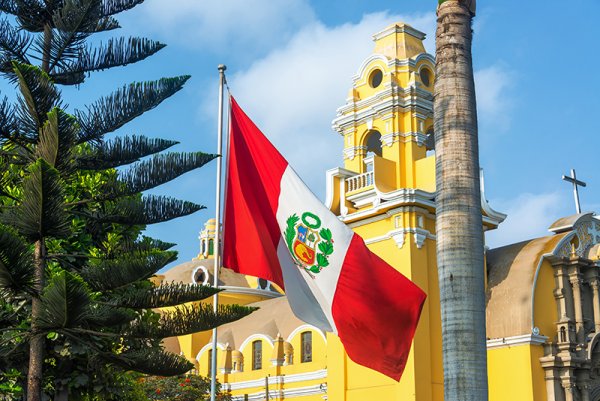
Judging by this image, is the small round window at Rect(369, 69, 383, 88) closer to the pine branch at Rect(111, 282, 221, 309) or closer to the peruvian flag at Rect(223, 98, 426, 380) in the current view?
the peruvian flag at Rect(223, 98, 426, 380)

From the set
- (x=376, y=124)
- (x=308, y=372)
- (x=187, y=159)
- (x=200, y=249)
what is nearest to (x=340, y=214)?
(x=376, y=124)

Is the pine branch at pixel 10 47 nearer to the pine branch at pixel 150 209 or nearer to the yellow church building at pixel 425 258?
the pine branch at pixel 150 209

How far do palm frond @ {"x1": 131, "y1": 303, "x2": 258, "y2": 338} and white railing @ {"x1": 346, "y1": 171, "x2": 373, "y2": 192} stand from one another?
12.7 metres

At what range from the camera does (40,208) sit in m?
9.09

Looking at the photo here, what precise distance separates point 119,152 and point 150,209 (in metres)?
0.81

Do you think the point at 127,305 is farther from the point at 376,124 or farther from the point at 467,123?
the point at 376,124

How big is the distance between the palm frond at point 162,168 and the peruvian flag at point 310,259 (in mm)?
485

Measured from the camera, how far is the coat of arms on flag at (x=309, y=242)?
34.8 feet

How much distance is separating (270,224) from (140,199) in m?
1.69

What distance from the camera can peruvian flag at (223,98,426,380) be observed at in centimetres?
1003

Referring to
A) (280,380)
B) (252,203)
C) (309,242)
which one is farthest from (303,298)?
(280,380)

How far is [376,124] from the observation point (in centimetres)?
2423

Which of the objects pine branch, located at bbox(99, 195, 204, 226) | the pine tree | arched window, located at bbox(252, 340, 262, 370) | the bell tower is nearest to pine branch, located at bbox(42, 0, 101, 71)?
the pine tree

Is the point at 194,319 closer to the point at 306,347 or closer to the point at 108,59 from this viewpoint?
→ the point at 108,59
